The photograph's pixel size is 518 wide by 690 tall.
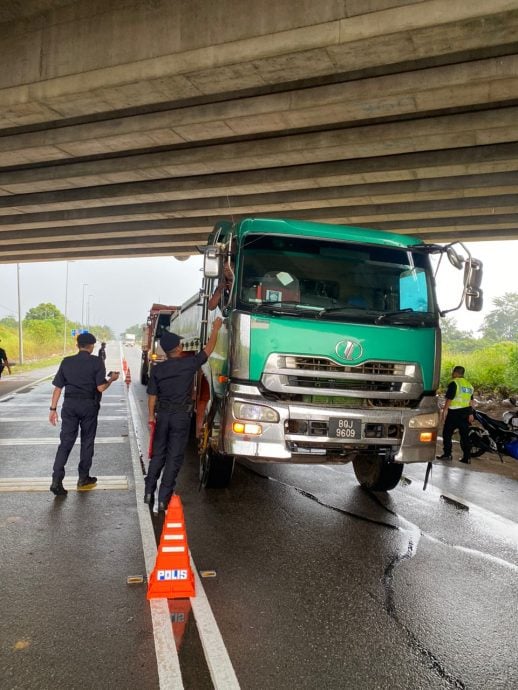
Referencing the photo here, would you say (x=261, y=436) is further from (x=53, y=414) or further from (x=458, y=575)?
(x=53, y=414)

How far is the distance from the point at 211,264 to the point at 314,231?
1.23 metres

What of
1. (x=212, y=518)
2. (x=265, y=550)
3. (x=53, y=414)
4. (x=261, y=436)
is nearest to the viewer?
(x=265, y=550)

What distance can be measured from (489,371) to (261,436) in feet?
42.0

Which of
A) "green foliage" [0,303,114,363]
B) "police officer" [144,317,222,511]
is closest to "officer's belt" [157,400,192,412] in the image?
"police officer" [144,317,222,511]

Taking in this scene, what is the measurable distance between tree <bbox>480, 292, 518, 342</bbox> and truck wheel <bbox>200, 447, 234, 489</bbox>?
5538 centimetres

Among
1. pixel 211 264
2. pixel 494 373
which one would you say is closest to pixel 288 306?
pixel 211 264

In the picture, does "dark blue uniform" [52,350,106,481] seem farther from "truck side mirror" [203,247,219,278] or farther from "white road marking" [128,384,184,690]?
"truck side mirror" [203,247,219,278]

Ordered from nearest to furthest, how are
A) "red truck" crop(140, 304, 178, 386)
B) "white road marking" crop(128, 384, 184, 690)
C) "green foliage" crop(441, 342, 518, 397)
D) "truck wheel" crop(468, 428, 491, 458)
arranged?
"white road marking" crop(128, 384, 184, 690), "truck wheel" crop(468, 428, 491, 458), "green foliage" crop(441, 342, 518, 397), "red truck" crop(140, 304, 178, 386)

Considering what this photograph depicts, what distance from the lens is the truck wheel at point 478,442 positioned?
355 inches

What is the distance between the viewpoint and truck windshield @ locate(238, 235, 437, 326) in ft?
17.3

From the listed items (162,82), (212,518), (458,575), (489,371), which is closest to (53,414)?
(212,518)

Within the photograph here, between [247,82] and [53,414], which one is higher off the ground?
[247,82]

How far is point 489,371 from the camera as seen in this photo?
15.6 m

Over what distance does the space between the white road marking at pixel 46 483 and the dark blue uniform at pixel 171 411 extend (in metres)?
1.08
